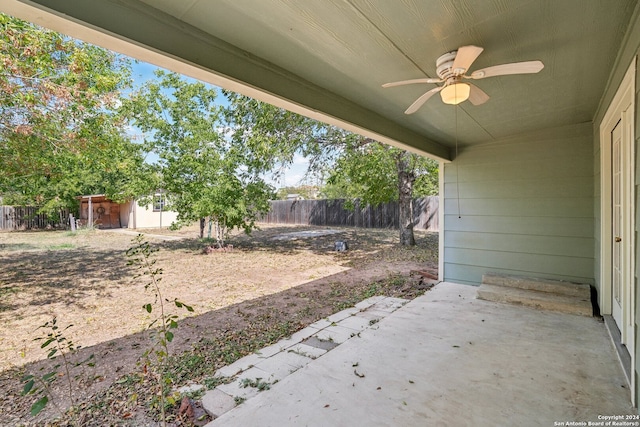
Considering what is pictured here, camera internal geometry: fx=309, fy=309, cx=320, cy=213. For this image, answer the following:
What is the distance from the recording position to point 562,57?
2029 millimetres

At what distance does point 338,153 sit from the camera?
7.62 metres

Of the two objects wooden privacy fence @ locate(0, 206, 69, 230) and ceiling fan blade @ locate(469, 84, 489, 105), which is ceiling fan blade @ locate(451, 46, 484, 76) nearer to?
ceiling fan blade @ locate(469, 84, 489, 105)

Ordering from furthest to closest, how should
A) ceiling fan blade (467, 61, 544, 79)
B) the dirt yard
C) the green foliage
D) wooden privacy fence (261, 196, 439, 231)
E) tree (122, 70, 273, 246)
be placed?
wooden privacy fence (261, 196, 439, 231) → the green foliage → tree (122, 70, 273, 246) → the dirt yard → ceiling fan blade (467, 61, 544, 79)

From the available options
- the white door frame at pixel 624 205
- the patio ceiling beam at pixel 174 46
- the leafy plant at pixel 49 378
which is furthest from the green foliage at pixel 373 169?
the leafy plant at pixel 49 378

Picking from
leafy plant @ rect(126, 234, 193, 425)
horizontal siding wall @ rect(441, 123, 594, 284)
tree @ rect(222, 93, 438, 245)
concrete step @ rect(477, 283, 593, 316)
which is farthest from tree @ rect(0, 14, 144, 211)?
concrete step @ rect(477, 283, 593, 316)

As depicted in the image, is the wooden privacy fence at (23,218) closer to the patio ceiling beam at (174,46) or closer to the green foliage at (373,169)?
the green foliage at (373,169)

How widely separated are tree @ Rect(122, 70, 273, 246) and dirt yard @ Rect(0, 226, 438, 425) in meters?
1.31

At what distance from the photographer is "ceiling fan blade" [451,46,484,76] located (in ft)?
5.36

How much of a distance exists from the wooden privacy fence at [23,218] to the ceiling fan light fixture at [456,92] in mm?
16601

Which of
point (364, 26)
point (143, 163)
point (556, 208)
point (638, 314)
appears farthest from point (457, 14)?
point (143, 163)

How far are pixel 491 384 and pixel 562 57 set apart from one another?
2202 mm

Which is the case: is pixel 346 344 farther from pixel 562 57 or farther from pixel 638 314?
pixel 562 57

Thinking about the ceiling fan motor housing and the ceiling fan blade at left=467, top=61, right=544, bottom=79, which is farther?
the ceiling fan motor housing

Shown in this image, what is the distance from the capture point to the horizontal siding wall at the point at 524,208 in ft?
12.4
